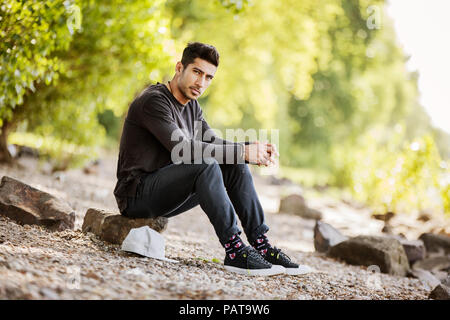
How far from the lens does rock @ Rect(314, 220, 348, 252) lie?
4840 millimetres

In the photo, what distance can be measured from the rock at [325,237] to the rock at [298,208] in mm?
2437

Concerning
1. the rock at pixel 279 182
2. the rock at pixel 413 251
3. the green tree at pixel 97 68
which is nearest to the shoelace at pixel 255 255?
the rock at pixel 413 251

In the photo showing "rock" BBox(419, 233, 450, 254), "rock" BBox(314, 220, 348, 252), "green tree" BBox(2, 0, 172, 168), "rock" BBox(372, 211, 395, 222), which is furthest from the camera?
"rock" BBox(372, 211, 395, 222)

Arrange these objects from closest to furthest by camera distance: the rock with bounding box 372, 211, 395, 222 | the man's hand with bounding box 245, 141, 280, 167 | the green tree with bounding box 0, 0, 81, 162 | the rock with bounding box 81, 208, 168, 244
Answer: the man's hand with bounding box 245, 141, 280, 167
the rock with bounding box 81, 208, 168, 244
the green tree with bounding box 0, 0, 81, 162
the rock with bounding box 372, 211, 395, 222

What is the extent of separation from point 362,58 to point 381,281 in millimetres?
16086

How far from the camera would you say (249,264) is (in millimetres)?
2857

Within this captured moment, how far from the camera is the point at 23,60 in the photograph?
387 cm

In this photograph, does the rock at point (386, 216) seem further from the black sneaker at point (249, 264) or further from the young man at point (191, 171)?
the black sneaker at point (249, 264)

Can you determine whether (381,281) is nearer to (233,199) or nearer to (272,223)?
(233,199)

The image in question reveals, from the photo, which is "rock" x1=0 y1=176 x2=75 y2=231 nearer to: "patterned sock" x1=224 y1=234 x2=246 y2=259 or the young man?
the young man

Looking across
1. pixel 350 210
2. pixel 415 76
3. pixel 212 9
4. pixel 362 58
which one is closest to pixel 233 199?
pixel 350 210

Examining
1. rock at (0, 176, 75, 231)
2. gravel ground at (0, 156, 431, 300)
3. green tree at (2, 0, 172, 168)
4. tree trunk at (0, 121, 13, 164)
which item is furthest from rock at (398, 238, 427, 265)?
tree trunk at (0, 121, 13, 164)

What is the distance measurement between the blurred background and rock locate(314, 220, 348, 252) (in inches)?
91.2

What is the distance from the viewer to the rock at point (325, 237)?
484 centimetres
